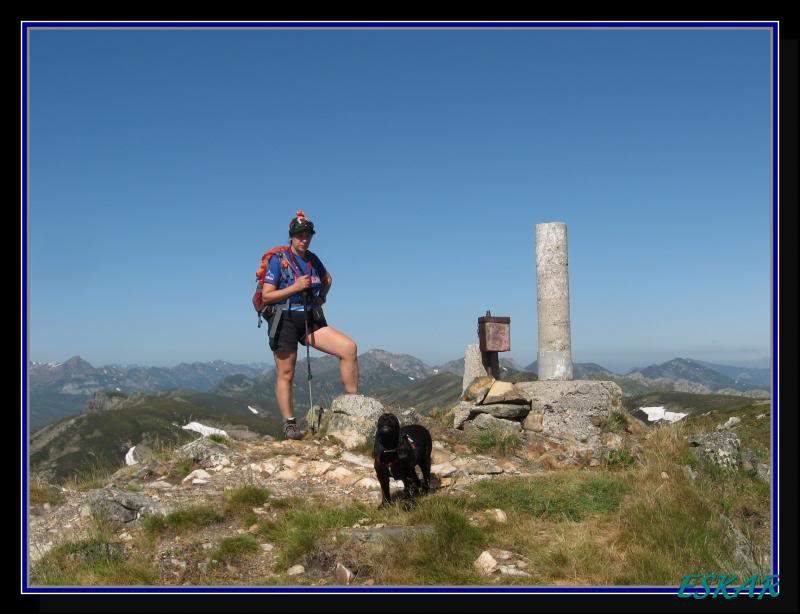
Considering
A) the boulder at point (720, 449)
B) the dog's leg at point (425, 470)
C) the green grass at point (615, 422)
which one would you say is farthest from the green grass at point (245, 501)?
the green grass at point (615, 422)

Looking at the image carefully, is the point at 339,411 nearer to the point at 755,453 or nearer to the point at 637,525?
the point at 637,525

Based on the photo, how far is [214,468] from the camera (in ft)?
31.0

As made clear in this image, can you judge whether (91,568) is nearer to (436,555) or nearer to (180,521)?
(180,521)

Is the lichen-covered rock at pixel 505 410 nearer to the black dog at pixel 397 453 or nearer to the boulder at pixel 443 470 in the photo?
the boulder at pixel 443 470

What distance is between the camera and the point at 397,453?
734 cm

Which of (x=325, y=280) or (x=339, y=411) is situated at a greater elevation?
(x=325, y=280)

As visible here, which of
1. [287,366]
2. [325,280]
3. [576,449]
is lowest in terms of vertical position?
[576,449]

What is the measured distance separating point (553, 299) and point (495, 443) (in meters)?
4.16

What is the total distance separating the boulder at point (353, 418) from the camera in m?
10.6

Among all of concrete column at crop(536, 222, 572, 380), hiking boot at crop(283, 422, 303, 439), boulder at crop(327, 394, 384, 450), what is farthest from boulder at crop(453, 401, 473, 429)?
hiking boot at crop(283, 422, 303, 439)

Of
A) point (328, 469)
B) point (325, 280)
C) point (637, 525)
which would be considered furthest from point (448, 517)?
point (325, 280)

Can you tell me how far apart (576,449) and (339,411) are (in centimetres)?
406

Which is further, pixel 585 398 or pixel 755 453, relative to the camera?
pixel 585 398

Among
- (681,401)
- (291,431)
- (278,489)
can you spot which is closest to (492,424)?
(291,431)
